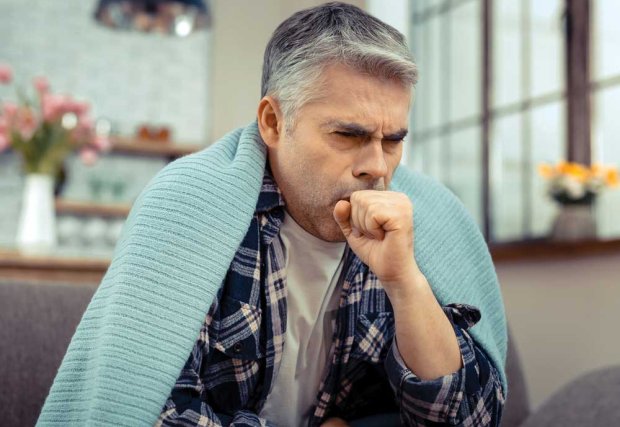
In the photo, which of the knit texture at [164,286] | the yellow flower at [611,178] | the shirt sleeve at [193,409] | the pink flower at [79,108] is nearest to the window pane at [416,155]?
the yellow flower at [611,178]

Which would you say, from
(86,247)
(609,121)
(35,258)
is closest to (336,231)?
(35,258)

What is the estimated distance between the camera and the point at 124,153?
5484 mm

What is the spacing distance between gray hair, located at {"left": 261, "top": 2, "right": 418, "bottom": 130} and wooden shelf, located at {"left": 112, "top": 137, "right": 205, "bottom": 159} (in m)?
4.02

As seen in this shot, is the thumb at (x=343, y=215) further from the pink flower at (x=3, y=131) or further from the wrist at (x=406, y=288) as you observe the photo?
the pink flower at (x=3, y=131)

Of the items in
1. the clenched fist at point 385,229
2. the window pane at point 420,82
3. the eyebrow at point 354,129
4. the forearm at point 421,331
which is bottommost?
the forearm at point 421,331

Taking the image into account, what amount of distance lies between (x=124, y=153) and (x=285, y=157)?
14.1 feet

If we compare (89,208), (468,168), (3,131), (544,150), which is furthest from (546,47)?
(89,208)

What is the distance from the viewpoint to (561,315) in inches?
116

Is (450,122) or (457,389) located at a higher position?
(450,122)

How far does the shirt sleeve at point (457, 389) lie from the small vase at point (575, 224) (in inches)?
67.3

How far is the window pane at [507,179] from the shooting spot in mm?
3647

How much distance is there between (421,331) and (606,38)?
91.4 inches

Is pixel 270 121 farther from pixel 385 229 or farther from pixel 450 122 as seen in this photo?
pixel 450 122

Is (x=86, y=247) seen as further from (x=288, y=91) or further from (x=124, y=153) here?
(x=288, y=91)
